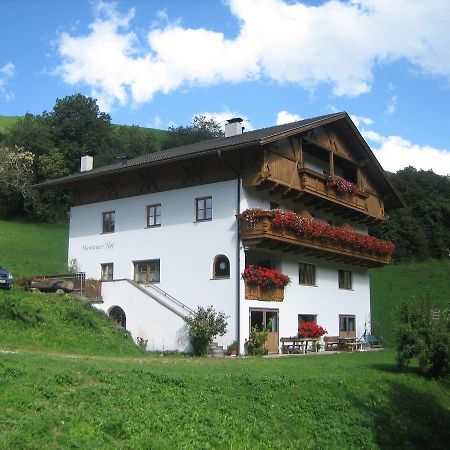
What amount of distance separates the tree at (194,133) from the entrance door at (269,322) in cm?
5139

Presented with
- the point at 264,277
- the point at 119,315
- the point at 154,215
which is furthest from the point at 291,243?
the point at 119,315

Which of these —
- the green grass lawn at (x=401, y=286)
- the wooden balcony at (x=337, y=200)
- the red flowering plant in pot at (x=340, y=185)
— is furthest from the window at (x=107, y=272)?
the green grass lawn at (x=401, y=286)

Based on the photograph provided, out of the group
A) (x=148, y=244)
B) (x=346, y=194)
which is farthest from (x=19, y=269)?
(x=346, y=194)

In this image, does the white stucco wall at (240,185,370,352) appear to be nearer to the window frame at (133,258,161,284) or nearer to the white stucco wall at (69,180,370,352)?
the white stucco wall at (69,180,370,352)

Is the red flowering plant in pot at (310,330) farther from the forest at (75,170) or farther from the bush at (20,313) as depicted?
the forest at (75,170)

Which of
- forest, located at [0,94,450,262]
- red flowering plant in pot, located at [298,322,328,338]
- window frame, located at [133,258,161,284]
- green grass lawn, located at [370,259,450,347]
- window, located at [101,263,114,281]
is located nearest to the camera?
red flowering plant in pot, located at [298,322,328,338]

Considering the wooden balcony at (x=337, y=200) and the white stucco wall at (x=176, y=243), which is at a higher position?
the wooden balcony at (x=337, y=200)

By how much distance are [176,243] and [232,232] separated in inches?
128

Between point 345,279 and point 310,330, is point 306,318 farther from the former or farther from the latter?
point 345,279

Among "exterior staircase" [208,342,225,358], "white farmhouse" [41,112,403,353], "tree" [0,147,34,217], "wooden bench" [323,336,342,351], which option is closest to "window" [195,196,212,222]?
"white farmhouse" [41,112,403,353]

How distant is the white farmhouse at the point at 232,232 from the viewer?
2694 centimetres

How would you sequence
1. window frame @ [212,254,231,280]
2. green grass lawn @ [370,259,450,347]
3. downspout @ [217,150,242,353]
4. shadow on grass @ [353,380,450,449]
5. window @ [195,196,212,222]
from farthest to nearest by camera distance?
green grass lawn @ [370,259,450,347]
window @ [195,196,212,222]
window frame @ [212,254,231,280]
downspout @ [217,150,242,353]
shadow on grass @ [353,380,450,449]

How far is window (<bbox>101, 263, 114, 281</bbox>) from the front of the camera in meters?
31.9

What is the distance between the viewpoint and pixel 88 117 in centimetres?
6938
